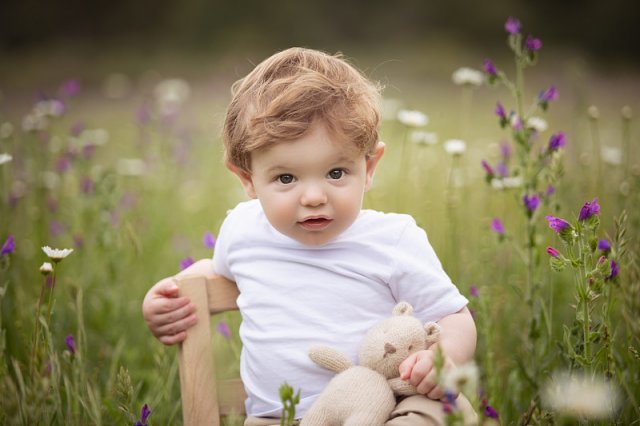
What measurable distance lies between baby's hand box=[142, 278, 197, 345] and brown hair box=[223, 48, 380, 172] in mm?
361

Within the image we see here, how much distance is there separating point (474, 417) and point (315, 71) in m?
0.84

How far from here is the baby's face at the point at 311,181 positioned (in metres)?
1.55

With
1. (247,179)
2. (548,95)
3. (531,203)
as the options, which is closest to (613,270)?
(531,203)

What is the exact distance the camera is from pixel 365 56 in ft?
37.8

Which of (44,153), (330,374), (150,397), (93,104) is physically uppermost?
(93,104)

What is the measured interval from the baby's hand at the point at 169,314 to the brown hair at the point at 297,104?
36 cm

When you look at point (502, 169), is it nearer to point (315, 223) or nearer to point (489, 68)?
point (489, 68)

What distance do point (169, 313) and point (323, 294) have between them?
39 centimetres

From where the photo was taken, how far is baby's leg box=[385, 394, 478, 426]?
1402 mm

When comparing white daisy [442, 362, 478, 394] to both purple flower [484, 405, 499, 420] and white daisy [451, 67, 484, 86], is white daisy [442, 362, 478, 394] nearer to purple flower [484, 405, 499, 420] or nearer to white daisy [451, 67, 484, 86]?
purple flower [484, 405, 499, 420]

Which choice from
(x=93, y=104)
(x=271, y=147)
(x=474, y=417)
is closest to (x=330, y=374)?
(x=474, y=417)

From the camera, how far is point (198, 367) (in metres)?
1.75

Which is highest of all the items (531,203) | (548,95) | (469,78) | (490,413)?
(469,78)

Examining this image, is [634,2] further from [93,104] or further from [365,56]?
[93,104]
